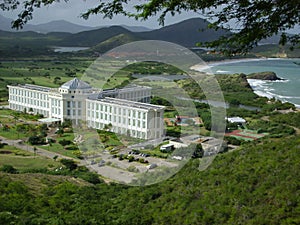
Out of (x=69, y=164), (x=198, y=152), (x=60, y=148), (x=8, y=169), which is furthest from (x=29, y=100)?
(x=198, y=152)

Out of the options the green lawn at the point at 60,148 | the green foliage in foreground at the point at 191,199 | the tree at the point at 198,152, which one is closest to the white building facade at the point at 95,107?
the green lawn at the point at 60,148

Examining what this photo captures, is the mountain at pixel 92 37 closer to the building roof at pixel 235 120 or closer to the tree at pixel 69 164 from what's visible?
the building roof at pixel 235 120

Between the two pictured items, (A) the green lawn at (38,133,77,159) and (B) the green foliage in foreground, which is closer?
(B) the green foliage in foreground

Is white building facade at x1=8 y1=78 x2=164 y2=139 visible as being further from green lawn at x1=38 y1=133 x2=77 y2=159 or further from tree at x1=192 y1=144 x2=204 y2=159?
tree at x1=192 y1=144 x2=204 y2=159

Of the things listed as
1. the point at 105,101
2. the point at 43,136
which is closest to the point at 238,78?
the point at 105,101

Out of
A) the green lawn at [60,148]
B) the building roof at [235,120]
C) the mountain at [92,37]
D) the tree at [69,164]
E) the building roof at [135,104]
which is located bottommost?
the green lawn at [60,148]

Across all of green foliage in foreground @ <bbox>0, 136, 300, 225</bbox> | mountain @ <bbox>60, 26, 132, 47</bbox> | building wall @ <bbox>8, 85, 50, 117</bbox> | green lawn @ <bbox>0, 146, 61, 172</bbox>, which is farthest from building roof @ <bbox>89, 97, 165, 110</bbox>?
mountain @ <bbox>60, 26, 132, 47</bbox>
